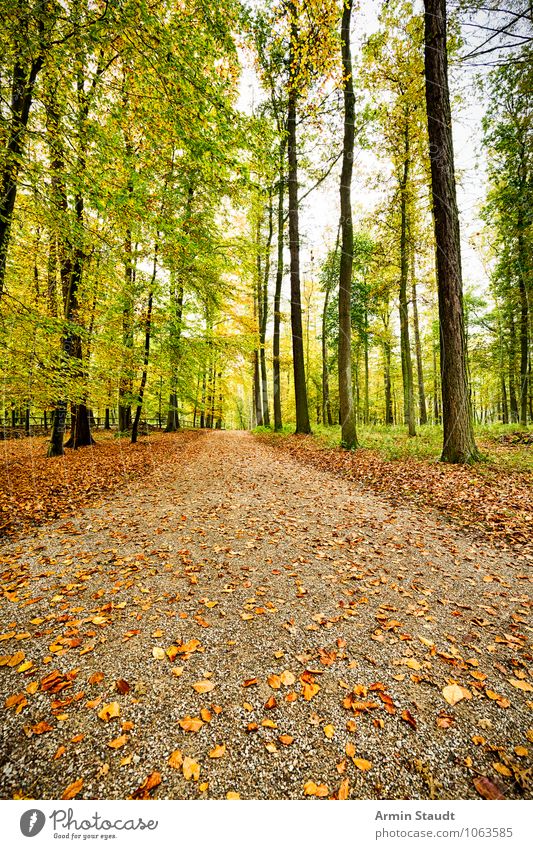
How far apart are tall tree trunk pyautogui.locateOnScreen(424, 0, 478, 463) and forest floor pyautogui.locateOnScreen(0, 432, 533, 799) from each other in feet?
10.4

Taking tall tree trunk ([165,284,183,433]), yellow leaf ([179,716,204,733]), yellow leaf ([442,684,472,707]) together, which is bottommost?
yellow leaf ([442,684,472,707])

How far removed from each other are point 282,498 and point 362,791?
4604 mm

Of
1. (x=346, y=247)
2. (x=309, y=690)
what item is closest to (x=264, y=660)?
(x=309, y=690)

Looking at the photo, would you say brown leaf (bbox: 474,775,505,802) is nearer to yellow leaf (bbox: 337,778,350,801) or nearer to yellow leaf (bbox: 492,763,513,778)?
yellow leaf (bbox: 492,763,513,778)

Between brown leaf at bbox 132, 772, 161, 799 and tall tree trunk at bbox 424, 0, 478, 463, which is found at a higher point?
tall tree trunk at bbox 424, 0, 478, 463

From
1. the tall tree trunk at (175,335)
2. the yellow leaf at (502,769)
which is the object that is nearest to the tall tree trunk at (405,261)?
the tall tree trunk at (175,335)

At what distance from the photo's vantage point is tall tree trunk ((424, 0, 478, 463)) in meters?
7.00

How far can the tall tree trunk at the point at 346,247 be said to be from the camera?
384 inches

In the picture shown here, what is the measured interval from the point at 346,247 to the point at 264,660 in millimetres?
11315

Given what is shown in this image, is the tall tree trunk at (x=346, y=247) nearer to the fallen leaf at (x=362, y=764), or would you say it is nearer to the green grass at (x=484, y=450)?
the green grass at (x=484, y=450)

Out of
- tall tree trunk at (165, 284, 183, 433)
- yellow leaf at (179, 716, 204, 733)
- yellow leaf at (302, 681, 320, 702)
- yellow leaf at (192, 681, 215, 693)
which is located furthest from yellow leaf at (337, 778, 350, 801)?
tall tree trunk at (165, 284, 183, 433)

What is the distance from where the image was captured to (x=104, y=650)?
2395 mm
